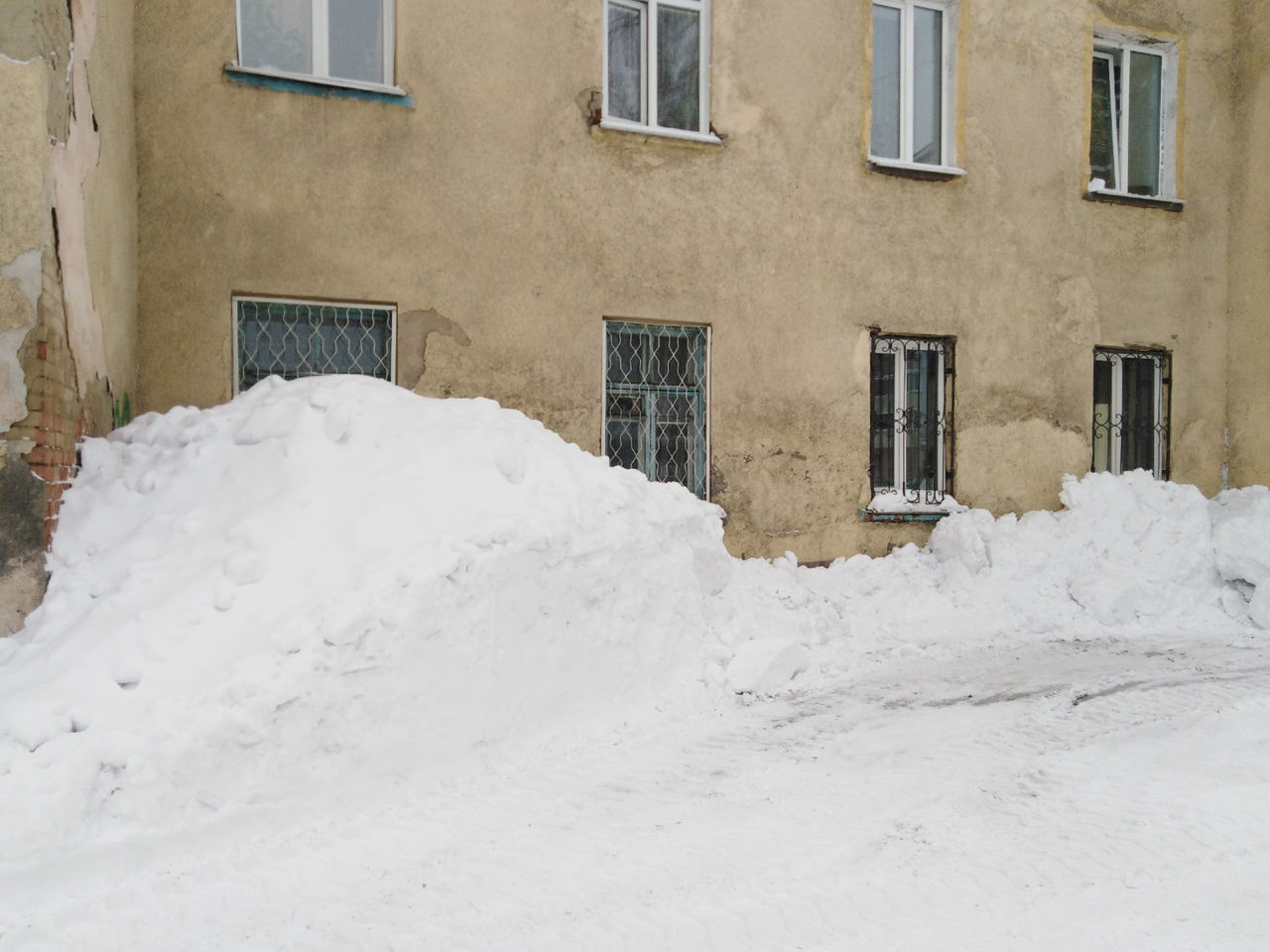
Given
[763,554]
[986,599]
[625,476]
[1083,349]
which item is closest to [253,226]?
[625,476]

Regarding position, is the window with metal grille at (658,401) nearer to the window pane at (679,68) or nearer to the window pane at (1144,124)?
the window pane at (679,68)

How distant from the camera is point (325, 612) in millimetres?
4031

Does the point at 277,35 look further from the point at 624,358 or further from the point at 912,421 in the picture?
the point at 912,421

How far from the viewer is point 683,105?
26.2 feet

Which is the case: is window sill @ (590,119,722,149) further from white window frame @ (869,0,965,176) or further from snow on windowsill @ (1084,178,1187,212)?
snow on windowsill @ (1084,178,1187,212)

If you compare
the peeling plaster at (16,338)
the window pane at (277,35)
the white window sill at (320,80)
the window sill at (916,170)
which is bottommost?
the peeling plaster at (16,338)

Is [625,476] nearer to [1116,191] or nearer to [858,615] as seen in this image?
[858,615]

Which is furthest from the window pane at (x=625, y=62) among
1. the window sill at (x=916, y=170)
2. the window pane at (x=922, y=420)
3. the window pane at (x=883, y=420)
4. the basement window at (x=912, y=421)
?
the window pane at (x=922, y=420)

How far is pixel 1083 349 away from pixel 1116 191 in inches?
61.3

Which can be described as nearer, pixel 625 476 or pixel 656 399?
pixel 625 476

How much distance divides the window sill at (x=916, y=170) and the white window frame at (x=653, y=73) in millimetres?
1505

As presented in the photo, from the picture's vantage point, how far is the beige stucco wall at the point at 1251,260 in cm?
951

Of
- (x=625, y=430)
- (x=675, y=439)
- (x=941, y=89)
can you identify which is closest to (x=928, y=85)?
(x=941, y=89)

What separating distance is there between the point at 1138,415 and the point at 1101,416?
46 centimetres
